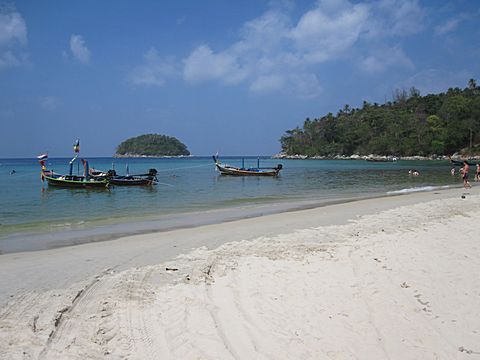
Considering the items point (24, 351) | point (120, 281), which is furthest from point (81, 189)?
point (24, 351)

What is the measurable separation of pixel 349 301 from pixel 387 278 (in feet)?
4.13

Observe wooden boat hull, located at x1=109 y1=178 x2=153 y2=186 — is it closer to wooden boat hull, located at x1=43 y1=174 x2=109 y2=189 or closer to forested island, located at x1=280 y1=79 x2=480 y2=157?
wooden boat hull, located at x1=43 y1=174 x2=109 y2=189

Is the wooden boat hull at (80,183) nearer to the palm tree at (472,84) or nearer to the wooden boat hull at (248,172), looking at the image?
the wooden boat hull at (248,172)

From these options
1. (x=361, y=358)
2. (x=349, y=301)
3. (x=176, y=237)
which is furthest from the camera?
(x=176, y=237)

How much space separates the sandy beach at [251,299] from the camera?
12.8ft

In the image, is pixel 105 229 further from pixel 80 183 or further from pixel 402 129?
pixel 402 129

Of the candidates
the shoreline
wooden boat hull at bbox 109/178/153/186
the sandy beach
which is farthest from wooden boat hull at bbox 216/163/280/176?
the sandy beach

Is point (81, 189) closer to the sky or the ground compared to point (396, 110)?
closer to the ground

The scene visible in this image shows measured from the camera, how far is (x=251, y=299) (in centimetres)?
518

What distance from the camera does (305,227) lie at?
11.4 m

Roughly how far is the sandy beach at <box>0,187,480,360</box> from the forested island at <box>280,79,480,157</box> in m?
95.8

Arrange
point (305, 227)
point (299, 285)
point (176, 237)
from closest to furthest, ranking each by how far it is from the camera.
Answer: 1. point (299, 285)
2. point (176, 237)
3. point (305, 227)

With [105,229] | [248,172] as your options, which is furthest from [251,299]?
[248,172]

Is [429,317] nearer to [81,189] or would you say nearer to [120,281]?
[120,281]
